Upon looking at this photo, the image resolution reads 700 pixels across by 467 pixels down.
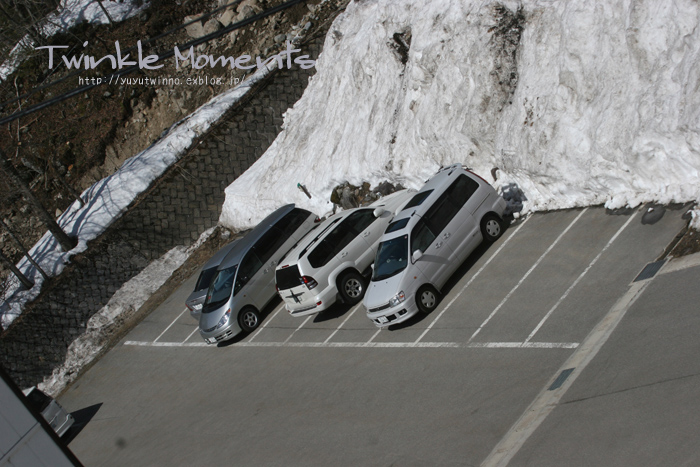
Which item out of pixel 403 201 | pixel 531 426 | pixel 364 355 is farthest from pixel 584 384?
pixel 403 201

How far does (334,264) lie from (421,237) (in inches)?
108

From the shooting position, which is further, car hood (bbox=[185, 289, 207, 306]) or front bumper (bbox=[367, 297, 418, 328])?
car hood (bbox=[185, 289, 207, 306])

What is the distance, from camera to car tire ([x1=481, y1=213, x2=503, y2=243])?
1377 cm

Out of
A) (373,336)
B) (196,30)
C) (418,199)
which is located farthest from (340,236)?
(196,30)

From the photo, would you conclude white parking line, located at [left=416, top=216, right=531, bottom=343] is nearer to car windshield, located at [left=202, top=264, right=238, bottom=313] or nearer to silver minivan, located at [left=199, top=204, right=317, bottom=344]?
silver minivan, located at [left=199, top=204, right=317, bottom=344]

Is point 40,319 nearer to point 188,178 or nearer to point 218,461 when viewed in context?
point 188,178

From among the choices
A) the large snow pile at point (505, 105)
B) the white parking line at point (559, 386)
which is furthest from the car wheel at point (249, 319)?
the white parking line at point (559, 386)

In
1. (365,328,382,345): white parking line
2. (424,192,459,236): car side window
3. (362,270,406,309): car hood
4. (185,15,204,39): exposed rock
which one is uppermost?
(185,15,204,39): exposed rock

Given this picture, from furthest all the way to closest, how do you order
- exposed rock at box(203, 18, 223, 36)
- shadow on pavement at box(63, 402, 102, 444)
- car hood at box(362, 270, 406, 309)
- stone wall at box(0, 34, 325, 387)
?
1. exposed rock at box(203, 18, 223, 36)
2. stone wall at box(0, 34, 325, 387)
3. shadow on pavement at box(63, 402, 102, 444)
4. car hood at box(362, 270, 406, 309)

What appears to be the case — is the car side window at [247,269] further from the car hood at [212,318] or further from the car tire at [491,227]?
the car tire at [491,227]

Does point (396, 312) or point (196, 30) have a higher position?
point (196, 30)

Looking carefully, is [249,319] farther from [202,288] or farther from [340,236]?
[340,236]

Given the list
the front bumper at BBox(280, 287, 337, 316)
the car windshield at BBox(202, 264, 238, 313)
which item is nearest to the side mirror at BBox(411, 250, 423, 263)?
the front bumper at BBox(280, 287, 337, 316)

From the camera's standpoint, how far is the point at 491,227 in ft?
45.5
